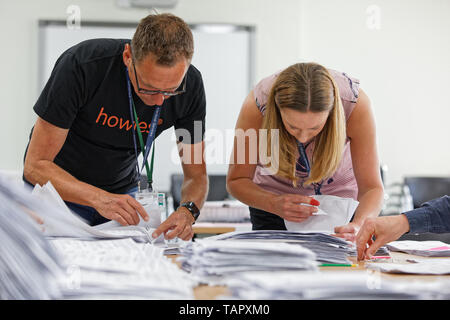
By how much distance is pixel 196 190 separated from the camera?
1620 millimetres

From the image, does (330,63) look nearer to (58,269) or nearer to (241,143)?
(241,143)

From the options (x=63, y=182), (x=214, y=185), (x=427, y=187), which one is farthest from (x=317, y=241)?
(x=427, y=187)

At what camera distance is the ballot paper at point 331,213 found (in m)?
1.35

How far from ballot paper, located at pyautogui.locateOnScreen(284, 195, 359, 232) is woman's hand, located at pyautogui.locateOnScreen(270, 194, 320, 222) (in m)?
0.02

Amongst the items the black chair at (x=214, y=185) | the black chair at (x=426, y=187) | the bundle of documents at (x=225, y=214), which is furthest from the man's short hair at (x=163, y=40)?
the black chair at (x=426, y=187)

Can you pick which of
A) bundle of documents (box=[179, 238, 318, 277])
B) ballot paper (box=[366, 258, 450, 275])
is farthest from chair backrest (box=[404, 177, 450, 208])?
bundle of documents (box=[179, 238, 318, 277])

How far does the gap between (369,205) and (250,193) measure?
35cm

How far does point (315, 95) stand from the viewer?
132 centimetres

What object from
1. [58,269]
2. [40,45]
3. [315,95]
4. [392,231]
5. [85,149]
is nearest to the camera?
[58,269]

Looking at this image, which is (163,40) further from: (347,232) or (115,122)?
(347,232)

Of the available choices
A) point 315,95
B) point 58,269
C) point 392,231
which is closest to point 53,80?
point 315,95

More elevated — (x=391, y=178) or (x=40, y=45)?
(x=40, y=45)

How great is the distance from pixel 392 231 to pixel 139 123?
0.83 meters

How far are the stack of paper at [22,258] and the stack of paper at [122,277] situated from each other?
3cm
